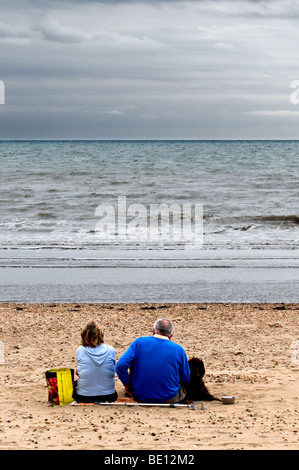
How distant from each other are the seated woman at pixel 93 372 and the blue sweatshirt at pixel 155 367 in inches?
7.6

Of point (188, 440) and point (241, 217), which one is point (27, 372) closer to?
point (188, 440)

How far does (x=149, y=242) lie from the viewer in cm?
1906

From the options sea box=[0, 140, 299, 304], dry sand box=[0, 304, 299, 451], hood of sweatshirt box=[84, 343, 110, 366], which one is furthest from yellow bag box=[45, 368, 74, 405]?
sea box=[0, 140, 299, 304]

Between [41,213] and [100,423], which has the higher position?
[41,213]

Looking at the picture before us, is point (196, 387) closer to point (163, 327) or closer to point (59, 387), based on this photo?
point (163, 327)

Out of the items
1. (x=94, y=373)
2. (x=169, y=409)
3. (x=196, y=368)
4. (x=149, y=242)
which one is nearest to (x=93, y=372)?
(x=94, y=373)

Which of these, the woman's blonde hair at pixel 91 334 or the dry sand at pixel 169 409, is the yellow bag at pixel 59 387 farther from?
the woman's blonde hair at pixel 91 334

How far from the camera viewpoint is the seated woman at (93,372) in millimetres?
6250

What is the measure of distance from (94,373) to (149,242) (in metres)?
12.8

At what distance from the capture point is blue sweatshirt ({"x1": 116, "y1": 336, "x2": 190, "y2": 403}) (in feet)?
20.0

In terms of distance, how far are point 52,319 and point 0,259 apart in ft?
20.5

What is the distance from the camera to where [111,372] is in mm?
6332
